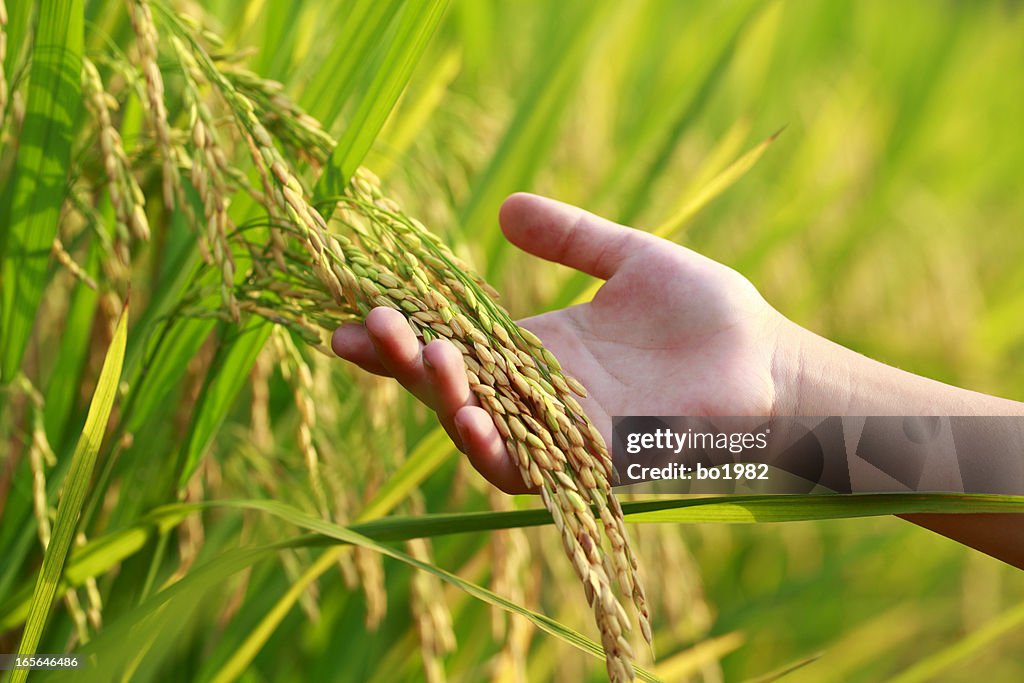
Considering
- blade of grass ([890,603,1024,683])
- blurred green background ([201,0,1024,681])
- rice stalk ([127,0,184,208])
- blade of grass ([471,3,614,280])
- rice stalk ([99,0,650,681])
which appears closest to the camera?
rice stalk ([99,0,650,681])

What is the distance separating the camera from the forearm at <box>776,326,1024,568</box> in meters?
0.86

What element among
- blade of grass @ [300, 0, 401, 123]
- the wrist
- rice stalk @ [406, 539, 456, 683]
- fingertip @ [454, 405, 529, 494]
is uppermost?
blade of grass @ [300, 0, 401, 123]

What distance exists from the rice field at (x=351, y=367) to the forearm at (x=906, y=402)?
0.17 metres

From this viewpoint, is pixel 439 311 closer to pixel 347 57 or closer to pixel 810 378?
pixel 347 57

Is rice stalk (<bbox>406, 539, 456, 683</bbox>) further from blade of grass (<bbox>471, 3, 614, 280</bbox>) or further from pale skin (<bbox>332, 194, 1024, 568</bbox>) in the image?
blade of grass (<bbox>471, 3, 614, 280</bbox>)

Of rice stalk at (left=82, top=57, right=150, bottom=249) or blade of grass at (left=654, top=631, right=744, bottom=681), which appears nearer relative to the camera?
rice stalk at (left=82, top=57, right=150, bottom=249)

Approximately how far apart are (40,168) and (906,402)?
89cm

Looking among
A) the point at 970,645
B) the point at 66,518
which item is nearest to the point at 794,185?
the point at 970,645

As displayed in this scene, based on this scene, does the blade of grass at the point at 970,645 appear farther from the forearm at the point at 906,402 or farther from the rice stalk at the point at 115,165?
the rice stalk at the point at 115,165

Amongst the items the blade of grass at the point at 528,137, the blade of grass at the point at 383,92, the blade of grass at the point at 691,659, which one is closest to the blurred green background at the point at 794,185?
the blade of grass at the point at 528,137

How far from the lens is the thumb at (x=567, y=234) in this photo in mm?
940

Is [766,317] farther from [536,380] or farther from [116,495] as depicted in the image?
[116,495]

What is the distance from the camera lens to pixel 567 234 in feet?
3.11

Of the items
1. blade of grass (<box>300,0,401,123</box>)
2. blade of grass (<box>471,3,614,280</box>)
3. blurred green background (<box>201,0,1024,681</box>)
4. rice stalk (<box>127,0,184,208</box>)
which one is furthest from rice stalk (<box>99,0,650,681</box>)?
blade of grass (<box>471,3,614,280</box>)
